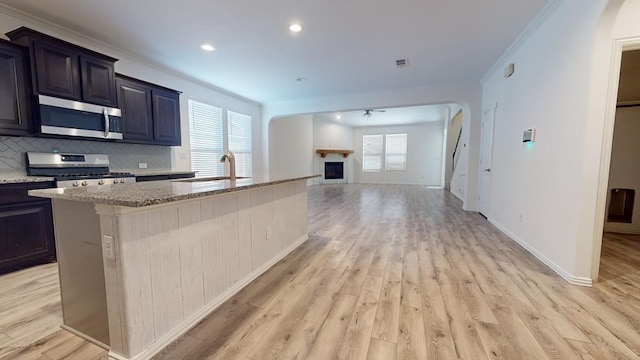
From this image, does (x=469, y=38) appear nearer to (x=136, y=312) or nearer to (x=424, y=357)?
(x=424, y=357)

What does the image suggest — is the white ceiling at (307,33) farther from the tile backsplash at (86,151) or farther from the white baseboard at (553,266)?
the white baseboard at (553,266)

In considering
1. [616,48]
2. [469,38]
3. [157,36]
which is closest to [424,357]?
[616,48]

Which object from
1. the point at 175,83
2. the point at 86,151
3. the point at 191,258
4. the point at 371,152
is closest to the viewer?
the point at 191,258

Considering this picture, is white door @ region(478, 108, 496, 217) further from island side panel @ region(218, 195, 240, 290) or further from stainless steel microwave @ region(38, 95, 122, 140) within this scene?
stainless steel microwave @ region(38, 95, 122, 140)

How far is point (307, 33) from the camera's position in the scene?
3.23 metres

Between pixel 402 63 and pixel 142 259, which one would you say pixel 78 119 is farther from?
pixel 402 63

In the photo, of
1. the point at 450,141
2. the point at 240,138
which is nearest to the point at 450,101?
the point at 450,141

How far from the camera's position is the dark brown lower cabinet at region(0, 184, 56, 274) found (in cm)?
238

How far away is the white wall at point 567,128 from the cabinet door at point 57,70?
5041 millimetres

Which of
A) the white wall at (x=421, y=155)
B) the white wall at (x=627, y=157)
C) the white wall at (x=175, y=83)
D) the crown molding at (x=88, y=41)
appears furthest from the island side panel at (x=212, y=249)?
the white wall at (x=421, y=155)

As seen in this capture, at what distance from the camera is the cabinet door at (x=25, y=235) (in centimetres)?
238

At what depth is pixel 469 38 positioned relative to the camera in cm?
340

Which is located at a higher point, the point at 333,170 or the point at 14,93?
the point at 14,93

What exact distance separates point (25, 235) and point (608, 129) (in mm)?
5316
